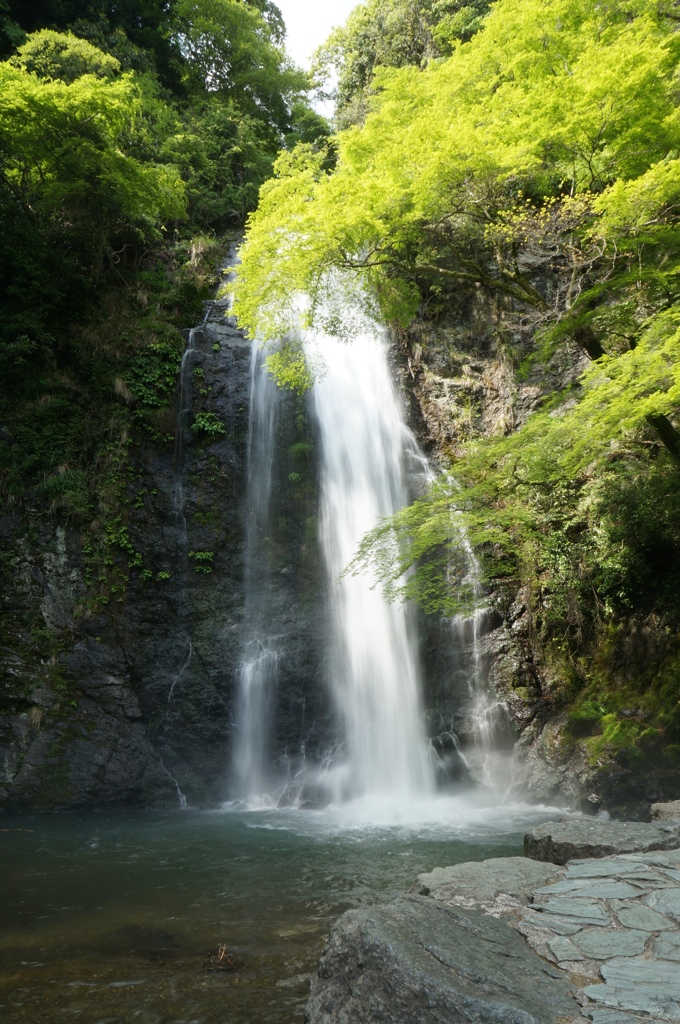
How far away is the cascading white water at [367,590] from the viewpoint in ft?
34.6

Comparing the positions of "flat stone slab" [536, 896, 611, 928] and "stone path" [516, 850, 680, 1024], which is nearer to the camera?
"stone path" [516, 850, 680, 1024]

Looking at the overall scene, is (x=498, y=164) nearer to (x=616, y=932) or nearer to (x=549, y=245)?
(x=549, y=245)

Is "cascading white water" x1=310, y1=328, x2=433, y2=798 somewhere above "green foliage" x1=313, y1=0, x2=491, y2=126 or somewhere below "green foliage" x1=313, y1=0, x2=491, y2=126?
below

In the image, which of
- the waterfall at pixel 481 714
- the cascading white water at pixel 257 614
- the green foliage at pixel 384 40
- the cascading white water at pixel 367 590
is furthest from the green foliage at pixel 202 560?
the green foliage at pixel 384 40

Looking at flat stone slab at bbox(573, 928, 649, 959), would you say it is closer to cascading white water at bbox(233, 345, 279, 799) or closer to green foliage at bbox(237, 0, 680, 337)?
green foliage at bbox(237, 0, 680, 337)

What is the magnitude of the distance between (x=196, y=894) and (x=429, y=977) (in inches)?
152

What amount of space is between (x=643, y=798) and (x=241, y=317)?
27.7 ft

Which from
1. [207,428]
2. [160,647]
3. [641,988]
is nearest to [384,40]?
[207,428]

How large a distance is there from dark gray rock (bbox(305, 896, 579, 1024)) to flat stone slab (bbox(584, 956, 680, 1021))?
0.16 metres

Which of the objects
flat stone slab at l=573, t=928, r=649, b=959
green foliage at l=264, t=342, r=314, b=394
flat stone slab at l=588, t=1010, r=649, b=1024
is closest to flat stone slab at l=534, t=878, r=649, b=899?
flat stone slab at l=573, t=928, r=649, b=959

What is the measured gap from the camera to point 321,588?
12.1 m

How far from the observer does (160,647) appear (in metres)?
11.2

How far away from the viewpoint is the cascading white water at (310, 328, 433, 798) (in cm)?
1055

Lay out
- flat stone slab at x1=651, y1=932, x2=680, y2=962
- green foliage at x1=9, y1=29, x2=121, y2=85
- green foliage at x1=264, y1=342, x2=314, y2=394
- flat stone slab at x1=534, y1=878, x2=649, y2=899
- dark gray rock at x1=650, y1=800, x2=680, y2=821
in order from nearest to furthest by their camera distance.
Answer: flat stone slab at x1=651, y1=932, x2=680, y2=962
flat stone slab at x1=534, y1=878, x2=649, y2=899
dark gray rock at x1=650, y1=800, x2=680, y2=821
green foliage at x1=264, y1=342, x2=314, y2=394
green foliage at x1=9, y1=29, x2=121, y2=85
